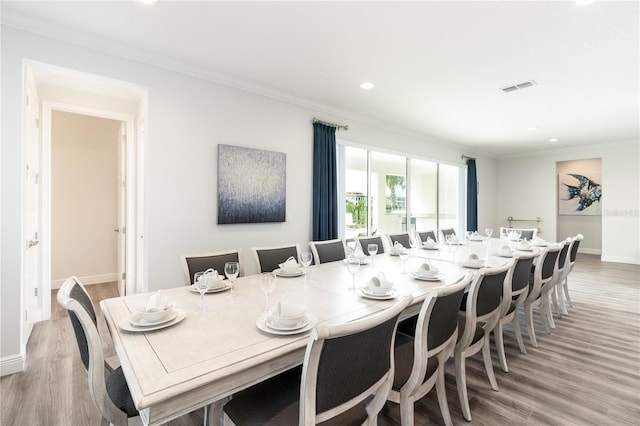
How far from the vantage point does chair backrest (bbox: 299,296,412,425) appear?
990 mm

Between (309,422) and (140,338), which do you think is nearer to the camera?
(309,422)

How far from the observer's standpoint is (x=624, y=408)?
78.2 inches

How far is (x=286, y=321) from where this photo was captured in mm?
1313

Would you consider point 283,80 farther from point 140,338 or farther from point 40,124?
point 140,338

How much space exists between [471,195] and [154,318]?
7.72 metres

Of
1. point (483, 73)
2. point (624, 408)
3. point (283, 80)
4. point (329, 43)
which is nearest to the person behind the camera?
point (624, 408)

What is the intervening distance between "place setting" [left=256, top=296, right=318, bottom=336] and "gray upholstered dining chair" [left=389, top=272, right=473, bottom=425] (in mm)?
510

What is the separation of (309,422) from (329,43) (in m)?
2.78

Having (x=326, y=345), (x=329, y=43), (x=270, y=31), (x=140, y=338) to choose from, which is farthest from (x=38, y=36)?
(x=326, y=345)

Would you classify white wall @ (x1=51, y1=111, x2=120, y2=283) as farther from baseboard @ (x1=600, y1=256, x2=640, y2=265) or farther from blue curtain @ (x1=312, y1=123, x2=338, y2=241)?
baseboard @ (x1=600, y1=256, x2=640, y2=265)

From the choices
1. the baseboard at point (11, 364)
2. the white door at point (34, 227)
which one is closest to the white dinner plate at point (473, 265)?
the baseboard at point (11, 364)

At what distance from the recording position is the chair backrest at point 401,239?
395 cm

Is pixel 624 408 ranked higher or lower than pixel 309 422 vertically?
lower

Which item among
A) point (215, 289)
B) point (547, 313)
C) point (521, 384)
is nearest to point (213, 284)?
point (215, 289)
